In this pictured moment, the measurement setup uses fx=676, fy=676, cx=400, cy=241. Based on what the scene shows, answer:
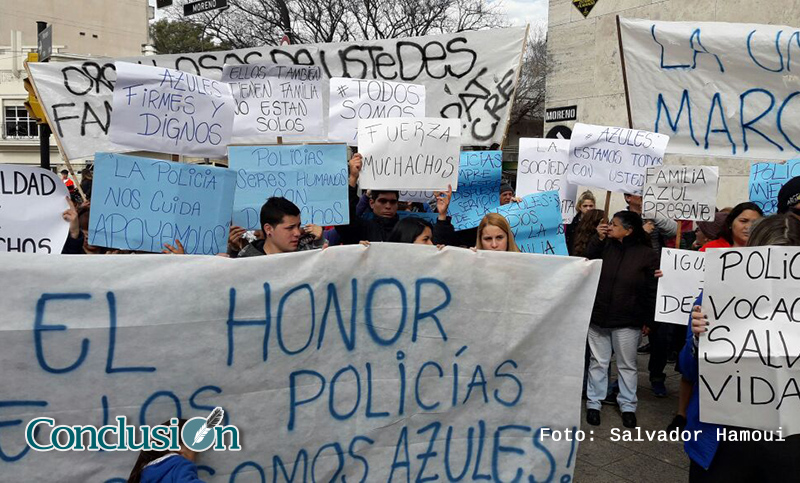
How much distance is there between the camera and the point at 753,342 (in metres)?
2.77

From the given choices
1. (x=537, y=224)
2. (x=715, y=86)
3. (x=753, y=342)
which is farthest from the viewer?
(x=537, y=224)

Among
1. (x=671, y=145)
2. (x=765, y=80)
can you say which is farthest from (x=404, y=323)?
(x=765, y=80)

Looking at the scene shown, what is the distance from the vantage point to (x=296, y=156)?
16.1ft

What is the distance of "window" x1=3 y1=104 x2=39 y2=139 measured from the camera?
36.3 metres

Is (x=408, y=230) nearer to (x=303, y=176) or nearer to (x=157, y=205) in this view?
(x=303, y=176)

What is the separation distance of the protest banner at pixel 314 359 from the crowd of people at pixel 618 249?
10.3 inches

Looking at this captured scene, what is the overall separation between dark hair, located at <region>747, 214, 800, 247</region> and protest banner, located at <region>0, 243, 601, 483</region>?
0.70m

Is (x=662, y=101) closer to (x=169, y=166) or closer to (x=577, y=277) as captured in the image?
(x=577, y=277)

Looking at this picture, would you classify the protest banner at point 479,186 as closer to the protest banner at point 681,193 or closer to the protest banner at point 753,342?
the protest banner at point 681,193

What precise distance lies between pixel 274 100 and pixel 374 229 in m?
1.34

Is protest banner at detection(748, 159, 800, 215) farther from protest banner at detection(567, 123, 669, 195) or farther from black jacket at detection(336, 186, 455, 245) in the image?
black jacket at detection(336, 186, 455, 245)

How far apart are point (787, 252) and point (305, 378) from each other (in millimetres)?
2078

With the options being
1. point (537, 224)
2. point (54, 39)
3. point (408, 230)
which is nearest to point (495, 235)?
point (408, 230)

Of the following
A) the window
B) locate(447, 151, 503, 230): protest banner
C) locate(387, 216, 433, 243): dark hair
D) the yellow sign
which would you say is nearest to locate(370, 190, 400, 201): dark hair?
locate(447, 151, 503, 230): protest banner
